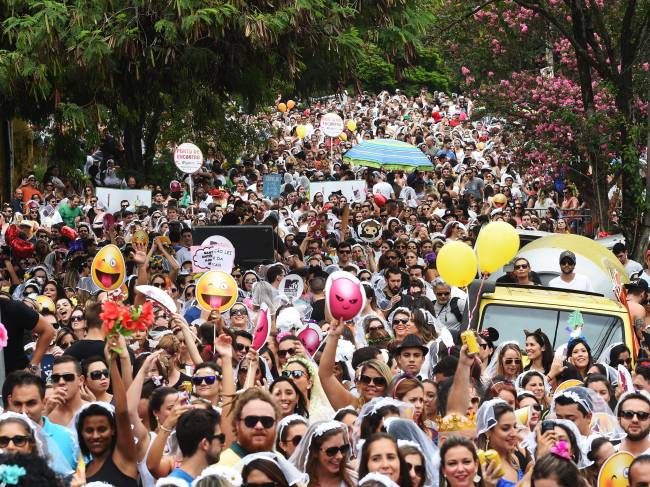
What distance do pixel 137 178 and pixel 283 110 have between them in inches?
664

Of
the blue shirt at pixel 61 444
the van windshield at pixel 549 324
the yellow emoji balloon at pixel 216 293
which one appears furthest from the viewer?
the yellow emoji balloon at pixel 216 293

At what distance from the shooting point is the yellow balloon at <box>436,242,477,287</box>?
12.5m

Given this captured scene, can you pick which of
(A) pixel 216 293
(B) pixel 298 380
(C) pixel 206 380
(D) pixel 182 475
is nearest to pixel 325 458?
(D) pixel 182 475

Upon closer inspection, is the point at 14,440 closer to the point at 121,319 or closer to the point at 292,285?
the point at 121,319

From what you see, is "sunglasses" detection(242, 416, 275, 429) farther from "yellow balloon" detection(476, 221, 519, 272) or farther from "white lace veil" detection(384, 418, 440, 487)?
"yellow balloon" detection(476, 221, 519, 272)

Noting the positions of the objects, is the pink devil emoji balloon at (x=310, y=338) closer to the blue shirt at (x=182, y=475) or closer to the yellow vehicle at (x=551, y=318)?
the yellow vehicle at (x=551, y=318)

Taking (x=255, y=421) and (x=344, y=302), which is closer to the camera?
(x=255, y=421)

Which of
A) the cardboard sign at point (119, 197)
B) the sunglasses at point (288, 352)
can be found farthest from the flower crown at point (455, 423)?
the cardboard sign at point (119, 197)

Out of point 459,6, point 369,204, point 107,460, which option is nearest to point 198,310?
point 107,460

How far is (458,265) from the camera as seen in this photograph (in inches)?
493

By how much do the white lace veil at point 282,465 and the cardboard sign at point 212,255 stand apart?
9207 mm

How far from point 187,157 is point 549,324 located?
1079 centimetres

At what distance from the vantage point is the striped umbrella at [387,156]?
89.8 feet

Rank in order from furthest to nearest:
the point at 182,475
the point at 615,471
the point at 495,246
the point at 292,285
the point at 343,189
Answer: the point at 343,189 < the point at 292,285 < the point at 495,246 < the point at 615,471 < the point at 182,475
